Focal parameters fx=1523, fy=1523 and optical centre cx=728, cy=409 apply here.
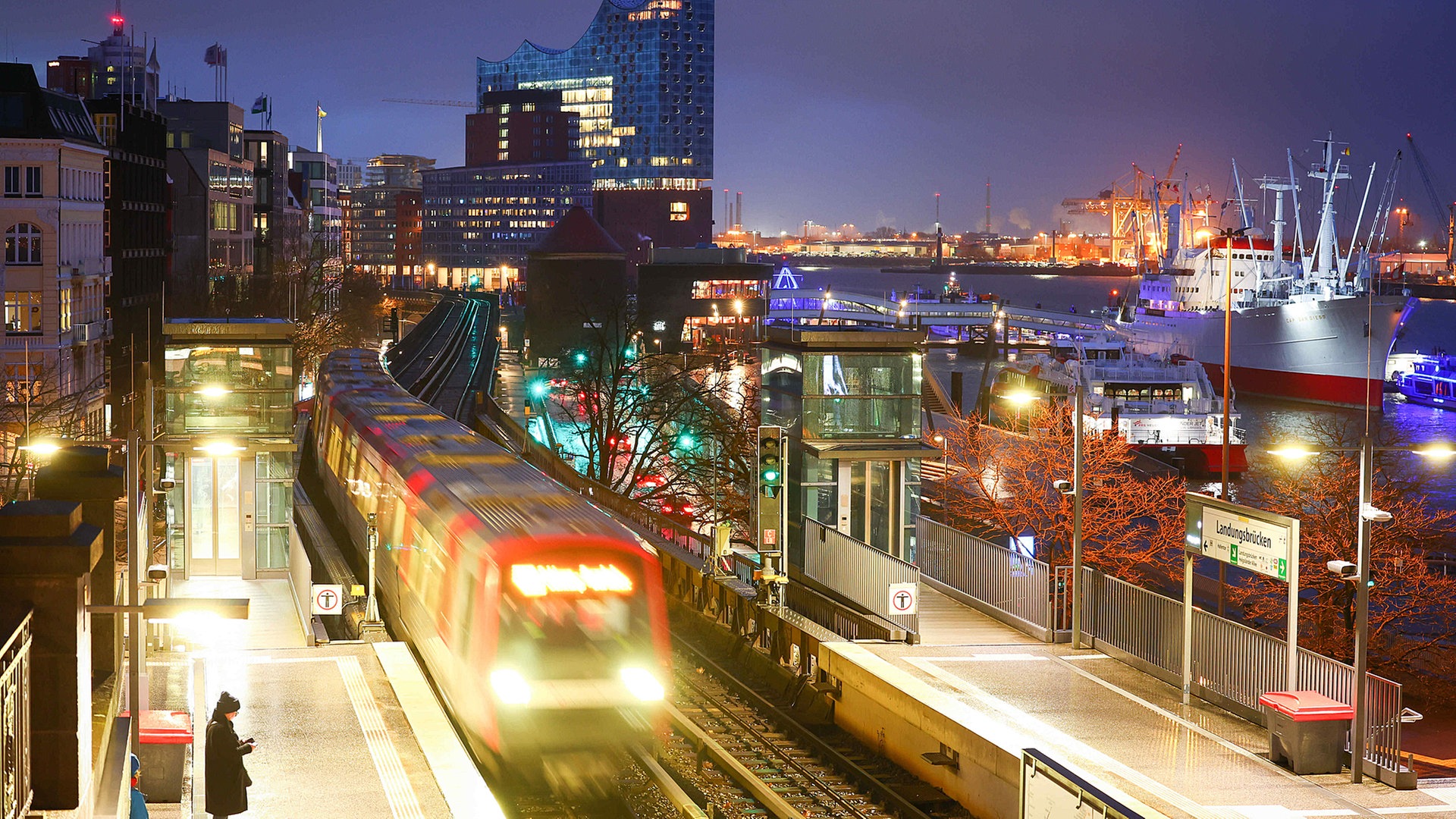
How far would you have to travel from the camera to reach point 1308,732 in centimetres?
1569

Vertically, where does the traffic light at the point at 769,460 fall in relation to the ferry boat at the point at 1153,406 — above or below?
above

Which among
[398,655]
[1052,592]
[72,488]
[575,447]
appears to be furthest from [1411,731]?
[575,447]

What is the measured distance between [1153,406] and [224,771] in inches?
2714

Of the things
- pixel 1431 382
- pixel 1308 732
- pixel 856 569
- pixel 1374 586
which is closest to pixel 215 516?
pixel 856 569

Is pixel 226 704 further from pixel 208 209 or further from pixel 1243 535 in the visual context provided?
pixel 208 209

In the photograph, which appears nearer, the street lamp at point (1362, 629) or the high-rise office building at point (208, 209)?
the street lamp at point (1362, 629)

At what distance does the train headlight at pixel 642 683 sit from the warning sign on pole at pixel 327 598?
591 cm

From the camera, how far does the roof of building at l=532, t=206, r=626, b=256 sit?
401 ft

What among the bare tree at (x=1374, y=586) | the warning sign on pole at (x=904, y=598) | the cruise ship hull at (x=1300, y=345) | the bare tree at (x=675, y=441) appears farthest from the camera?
the cruise ship hull at (x=1300, y=345)

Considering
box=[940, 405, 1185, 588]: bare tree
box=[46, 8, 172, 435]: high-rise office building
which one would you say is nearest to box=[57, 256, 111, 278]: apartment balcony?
box=[46, 8, 172, 435]: high-rise office building

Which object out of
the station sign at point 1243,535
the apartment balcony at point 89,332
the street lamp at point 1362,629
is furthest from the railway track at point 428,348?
the street lamp at point 1362,629

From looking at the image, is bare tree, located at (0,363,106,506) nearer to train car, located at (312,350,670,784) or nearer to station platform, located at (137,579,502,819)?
station platform, located at (137,579,502,819)

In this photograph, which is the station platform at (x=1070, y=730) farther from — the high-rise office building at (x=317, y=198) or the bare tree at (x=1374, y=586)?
the high-rise office building at (x=317, y=198)

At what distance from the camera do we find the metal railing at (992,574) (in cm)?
2242
